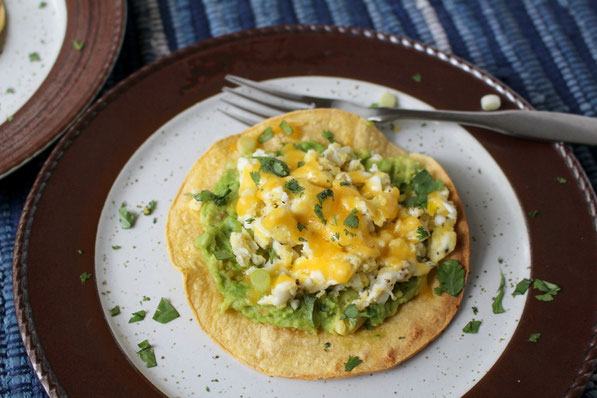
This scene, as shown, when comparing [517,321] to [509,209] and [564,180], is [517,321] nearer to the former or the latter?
[509,209]

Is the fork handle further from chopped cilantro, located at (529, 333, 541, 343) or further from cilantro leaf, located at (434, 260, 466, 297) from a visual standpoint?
chopped cilantro, located at (529, 333, 541, 343)

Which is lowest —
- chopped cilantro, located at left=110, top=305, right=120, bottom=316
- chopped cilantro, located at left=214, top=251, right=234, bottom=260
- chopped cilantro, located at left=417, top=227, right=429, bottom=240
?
chopped cilantro, located at left=110, top=305, right=120, bottom=316

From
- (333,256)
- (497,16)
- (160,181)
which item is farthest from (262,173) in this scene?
(497,16)

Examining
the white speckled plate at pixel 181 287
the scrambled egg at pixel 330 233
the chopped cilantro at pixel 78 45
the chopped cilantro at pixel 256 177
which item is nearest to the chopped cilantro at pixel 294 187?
the scrambled egg at pixel 330 233

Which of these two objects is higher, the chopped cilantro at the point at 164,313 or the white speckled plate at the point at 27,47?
the white speckled plate at the point at 27,47

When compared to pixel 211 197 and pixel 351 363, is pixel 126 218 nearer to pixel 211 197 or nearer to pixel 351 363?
pixel 211 197

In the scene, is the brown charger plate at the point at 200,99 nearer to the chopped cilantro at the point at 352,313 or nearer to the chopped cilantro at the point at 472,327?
the chopped cilantro at the point at 472,327

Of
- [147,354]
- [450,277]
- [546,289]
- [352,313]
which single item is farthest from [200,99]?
[546,289]

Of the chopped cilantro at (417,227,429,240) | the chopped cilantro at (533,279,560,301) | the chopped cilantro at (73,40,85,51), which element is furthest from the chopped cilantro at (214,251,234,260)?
the chopped cilantro at (73,40,85,51)
